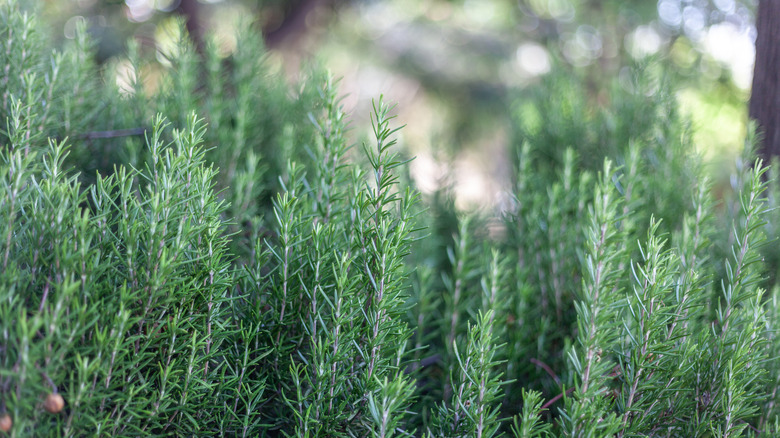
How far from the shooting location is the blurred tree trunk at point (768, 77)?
142 cm

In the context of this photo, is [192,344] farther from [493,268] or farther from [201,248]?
[493,268]

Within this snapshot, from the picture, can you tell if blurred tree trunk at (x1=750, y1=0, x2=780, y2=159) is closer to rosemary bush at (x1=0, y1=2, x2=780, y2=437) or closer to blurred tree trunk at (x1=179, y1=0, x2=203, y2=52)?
rosemary bush at (x1=0, y1=2, x2=780, y2=437)

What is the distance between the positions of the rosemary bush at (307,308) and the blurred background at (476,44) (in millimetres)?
753

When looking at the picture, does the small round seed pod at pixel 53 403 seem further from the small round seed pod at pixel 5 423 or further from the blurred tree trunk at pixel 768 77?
the blurred tree trunk at pixel 768 77

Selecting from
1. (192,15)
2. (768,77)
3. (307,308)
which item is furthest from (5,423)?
(192,15)

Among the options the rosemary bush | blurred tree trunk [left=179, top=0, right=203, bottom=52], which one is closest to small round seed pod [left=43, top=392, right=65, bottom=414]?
the rosemary bush

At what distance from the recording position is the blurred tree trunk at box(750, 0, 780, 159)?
142cm

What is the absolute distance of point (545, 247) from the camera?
1.30m

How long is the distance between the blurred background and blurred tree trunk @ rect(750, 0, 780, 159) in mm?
378

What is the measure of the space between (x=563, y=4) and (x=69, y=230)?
22.3 feet

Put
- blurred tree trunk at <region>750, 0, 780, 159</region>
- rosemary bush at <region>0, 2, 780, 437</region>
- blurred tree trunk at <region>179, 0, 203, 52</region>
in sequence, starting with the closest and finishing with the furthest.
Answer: rosemary bush at <region>0, 2, 780, 437</region> → blurred tree trunk at <region>750, 0, 780, 159</region> → blurred tree trunk at <region>179, 0, 203, 52</region>

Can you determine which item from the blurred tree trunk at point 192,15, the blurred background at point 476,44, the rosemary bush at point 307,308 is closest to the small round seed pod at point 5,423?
the rosemary bush at point 307,308

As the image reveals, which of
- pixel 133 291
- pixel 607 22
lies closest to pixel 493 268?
pixel 133 291

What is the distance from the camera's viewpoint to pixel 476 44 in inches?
272
